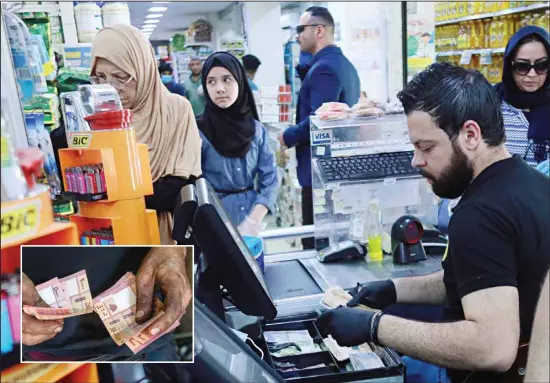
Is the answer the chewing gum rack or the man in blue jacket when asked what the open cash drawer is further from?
the man in blue jacket

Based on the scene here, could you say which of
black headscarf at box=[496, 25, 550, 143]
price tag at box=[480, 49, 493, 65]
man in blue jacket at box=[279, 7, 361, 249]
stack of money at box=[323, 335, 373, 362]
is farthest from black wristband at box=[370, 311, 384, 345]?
price tag at box=[480, 49, 493, 65]

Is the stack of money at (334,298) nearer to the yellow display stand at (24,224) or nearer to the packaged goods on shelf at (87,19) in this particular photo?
the yellow display stand at (24,224)

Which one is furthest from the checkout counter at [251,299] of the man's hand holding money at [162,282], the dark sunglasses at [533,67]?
the dark sunglasses at [533,67]

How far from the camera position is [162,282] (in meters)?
0.62

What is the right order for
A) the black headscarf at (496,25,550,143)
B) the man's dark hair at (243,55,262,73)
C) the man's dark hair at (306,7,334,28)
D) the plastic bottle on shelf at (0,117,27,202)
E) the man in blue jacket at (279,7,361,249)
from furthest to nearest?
1. the man's dark hair at (243,55,262,73)
2. the man's dark hair at (306,7,334,28)
3. the man in blue jacket at (279,7,361,249)
4. the black headscarf at (496,25,550,143)
5. the plastic bottle on shelf at (0,117,27,202)

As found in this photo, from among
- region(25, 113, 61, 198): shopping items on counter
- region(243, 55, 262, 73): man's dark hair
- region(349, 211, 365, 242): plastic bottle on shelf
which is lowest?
region(349, 211, 365, 242): plastic bottle on shelf

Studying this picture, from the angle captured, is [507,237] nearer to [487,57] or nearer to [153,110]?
[153,110]

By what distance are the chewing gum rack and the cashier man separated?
0.73 m

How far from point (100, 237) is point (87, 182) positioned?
10cm

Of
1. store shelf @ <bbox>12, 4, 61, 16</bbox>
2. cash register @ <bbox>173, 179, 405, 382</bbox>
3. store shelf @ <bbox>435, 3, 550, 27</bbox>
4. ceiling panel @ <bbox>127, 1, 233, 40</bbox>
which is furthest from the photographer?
ceiling panel @ <bbox>127, 1, 233, 40</bbox>

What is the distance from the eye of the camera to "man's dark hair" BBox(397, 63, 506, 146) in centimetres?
130

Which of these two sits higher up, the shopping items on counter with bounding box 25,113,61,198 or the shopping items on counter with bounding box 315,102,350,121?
the shopping items on counter with bounding box 25,113,61,198

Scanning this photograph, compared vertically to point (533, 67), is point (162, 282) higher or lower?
Answer: lower

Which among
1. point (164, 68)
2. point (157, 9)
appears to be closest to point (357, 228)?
point (164, 68)
